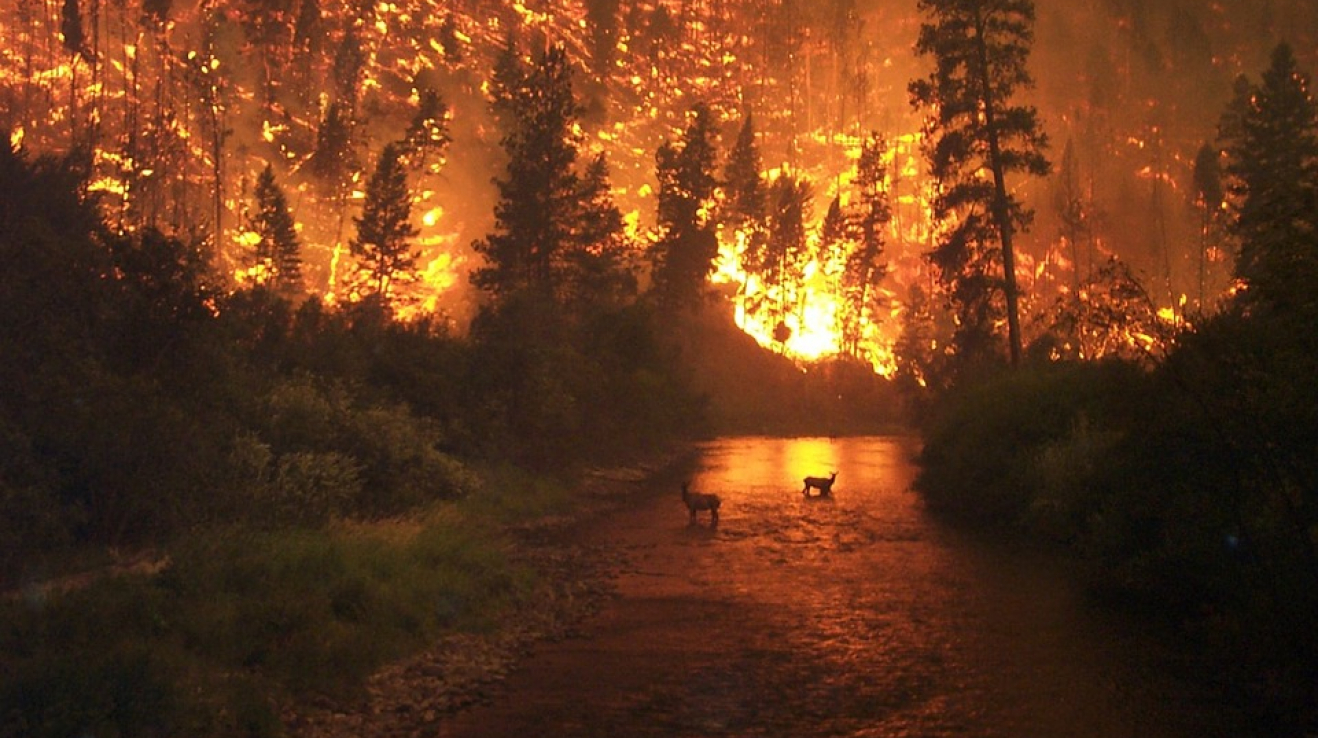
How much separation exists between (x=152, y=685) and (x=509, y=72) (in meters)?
81.4

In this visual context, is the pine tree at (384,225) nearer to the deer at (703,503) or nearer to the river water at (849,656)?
the deer at (703,503)

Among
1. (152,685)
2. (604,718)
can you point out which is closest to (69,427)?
(152,685)

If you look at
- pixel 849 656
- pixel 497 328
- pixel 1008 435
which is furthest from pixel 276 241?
pixel 849 656

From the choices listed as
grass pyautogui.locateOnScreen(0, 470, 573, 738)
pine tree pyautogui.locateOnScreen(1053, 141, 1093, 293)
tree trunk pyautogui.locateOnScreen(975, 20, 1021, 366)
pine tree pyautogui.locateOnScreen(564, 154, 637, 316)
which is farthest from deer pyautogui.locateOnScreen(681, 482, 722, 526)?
pine tree pyautogui.locateOnScreen(1053, 141, 1093, 293)

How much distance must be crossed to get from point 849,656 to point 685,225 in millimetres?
70906

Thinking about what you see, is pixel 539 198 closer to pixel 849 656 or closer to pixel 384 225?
pixel 384 225

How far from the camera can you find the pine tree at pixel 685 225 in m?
81.8

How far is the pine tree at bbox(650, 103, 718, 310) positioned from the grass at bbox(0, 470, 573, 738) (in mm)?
63706

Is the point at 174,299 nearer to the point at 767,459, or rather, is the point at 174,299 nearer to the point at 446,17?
the point at 767,459

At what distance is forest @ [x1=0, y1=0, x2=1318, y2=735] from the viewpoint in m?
12.3

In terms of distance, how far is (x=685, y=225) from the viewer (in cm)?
8312

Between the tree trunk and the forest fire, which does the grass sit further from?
the forest fire

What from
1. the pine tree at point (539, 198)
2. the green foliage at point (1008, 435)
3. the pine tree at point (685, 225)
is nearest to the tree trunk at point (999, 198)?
the green foliage at point (1008, 435)

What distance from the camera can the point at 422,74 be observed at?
Answer: 96.1m
